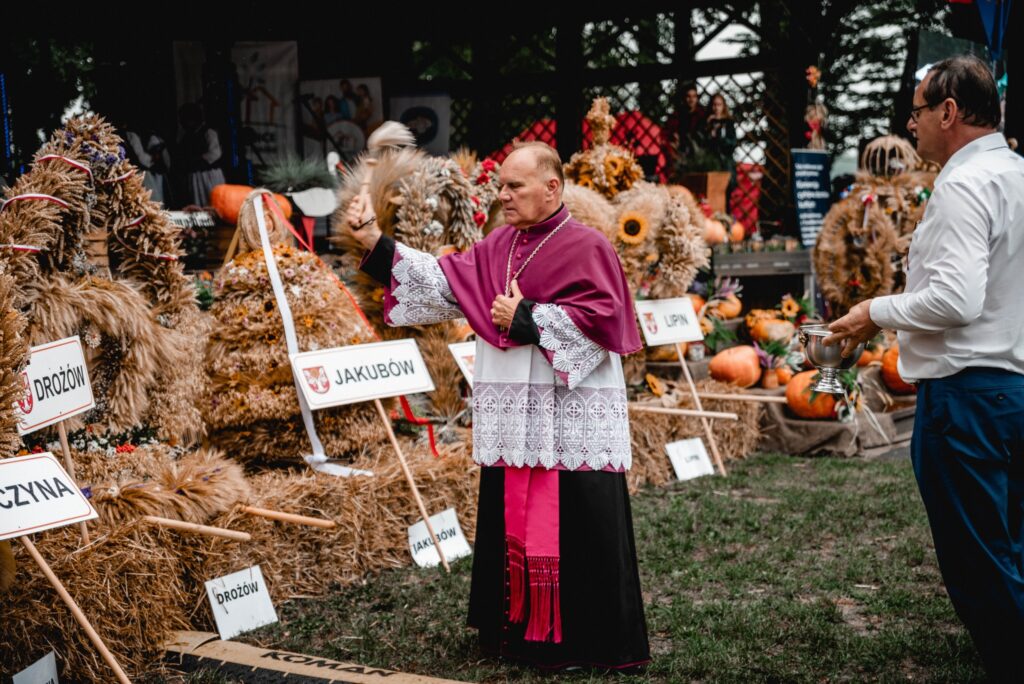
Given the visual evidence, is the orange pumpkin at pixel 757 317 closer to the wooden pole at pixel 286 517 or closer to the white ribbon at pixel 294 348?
the white ribbon at pixel 294 348

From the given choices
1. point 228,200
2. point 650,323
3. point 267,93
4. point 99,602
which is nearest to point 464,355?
point 650,323

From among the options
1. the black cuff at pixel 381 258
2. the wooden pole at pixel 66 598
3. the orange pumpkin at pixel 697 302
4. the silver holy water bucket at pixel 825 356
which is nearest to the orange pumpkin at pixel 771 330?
the orange pumpkin at pixel 697 302

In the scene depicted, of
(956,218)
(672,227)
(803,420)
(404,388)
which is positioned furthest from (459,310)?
(803,420)

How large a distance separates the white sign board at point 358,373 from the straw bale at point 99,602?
0.98 metres

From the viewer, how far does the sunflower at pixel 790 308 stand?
28.8ft

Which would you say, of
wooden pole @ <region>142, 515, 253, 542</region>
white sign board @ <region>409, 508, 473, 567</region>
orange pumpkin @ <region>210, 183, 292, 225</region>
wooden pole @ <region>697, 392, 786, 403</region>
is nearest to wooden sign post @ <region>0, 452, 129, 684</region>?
wooden pole @ <region>142, 515, 253, 542</region>

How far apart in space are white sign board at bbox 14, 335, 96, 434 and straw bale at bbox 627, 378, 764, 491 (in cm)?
366

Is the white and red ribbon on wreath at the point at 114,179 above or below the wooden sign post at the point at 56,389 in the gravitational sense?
above

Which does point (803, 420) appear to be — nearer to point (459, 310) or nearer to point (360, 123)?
point (459, 310)

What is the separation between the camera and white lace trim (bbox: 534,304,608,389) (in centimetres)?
342

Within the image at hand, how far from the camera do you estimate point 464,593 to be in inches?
173

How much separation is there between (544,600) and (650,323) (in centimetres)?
353

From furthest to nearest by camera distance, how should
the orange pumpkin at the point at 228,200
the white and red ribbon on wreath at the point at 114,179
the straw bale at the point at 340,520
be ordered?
1. the orange pumpkin at the point at 228,200
2. the straw bale at the point at 340,520
3. the white and red ribbon on wreath at the point at 114,179

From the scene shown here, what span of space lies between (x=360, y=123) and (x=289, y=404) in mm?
9005
